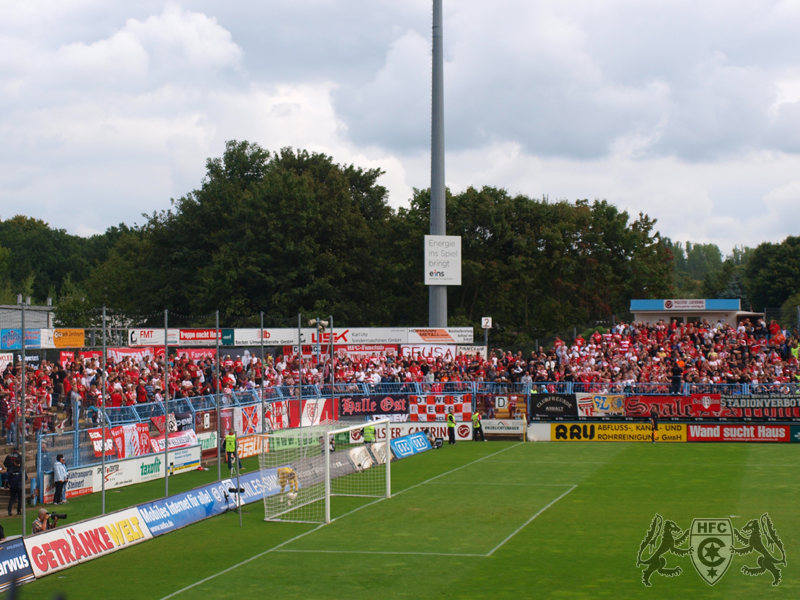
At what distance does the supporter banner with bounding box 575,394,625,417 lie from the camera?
1416 inches

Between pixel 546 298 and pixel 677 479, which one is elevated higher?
pixel 546 298

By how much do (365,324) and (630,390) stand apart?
106ft

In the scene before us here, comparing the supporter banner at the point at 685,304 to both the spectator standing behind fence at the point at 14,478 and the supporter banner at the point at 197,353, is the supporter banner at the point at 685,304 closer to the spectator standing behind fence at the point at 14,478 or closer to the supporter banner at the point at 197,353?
the supporter banner at the point at 197,353

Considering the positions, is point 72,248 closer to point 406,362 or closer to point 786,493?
point 406,362

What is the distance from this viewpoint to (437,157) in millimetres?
51375

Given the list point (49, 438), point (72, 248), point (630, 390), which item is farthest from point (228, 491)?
point (72, 248)

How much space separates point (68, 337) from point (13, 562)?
11.0 metres

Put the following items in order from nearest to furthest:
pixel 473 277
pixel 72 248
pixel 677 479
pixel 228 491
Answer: pixel 228 491
pixel 677 479
pixel 473 277
pixel 72 248

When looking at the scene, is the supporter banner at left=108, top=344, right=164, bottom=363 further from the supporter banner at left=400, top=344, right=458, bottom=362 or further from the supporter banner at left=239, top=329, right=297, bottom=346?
the supporter banner at left=400, top=344, right=458, bottom=362

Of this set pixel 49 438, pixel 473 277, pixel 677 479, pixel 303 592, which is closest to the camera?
pixel 303 592

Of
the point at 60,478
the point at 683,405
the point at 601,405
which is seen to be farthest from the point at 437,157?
the point at 60,478

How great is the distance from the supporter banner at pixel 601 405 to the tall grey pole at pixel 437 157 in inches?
626

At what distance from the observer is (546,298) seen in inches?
2488

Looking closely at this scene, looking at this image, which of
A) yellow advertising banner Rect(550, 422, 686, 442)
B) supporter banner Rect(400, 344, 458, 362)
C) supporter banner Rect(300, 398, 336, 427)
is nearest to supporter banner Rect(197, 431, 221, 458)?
supporter banner Rect(300, 398, 336, 427)
